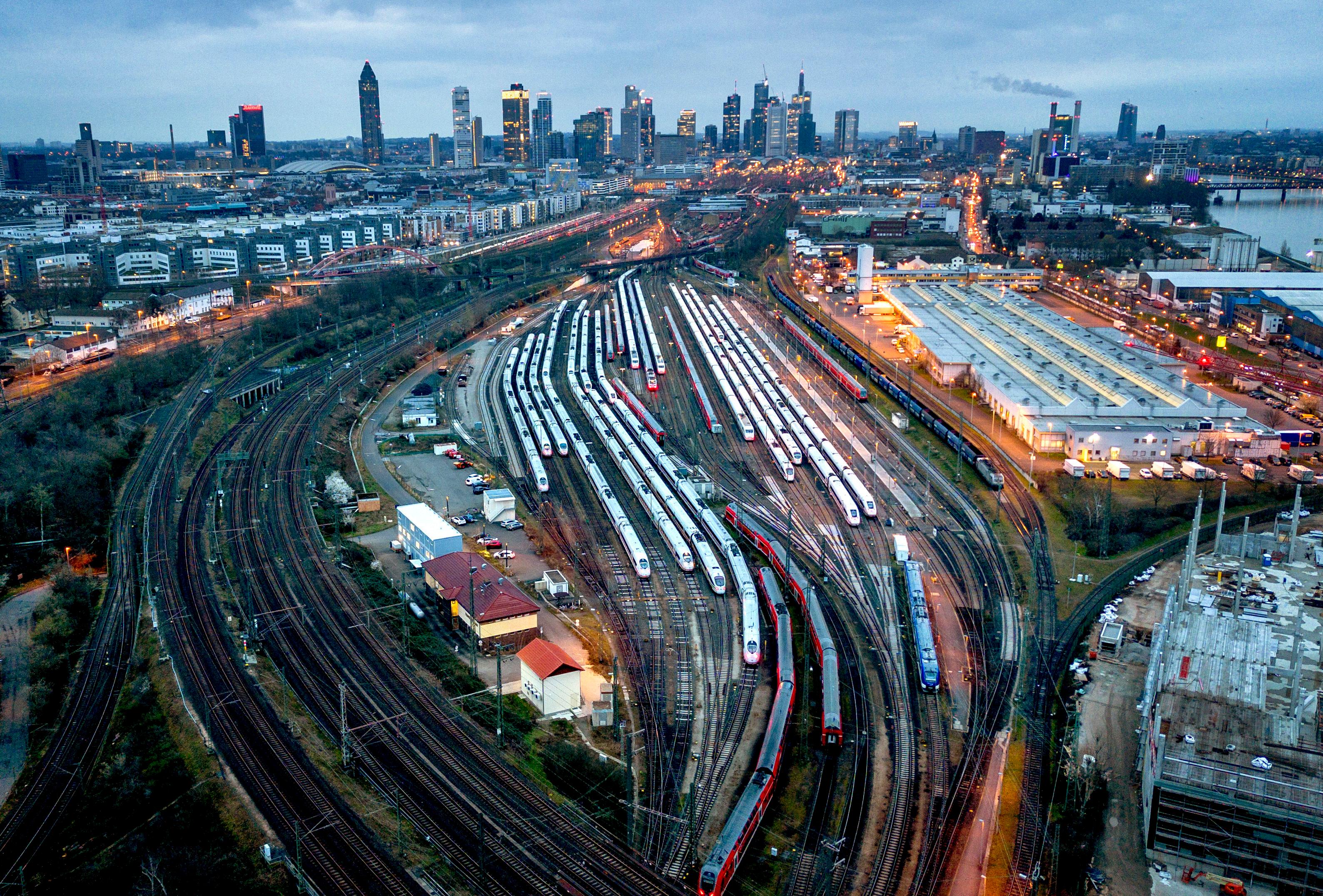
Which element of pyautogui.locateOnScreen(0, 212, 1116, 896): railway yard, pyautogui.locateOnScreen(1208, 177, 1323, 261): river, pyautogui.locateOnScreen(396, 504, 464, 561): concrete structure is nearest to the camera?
pyautogui.locateOnScreen(0, 212, 1116, 896): railway yard

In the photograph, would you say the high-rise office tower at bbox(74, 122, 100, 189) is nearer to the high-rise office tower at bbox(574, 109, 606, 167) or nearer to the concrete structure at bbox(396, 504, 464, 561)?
the high-rise office tower at bbox(574, 109, 606, 167)

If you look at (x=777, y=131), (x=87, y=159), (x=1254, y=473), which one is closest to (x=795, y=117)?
(x=777, y=131)

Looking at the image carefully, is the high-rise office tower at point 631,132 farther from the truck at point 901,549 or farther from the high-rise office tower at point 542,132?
the truck at point 901,549

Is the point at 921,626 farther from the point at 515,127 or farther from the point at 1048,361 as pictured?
the point at 515,127

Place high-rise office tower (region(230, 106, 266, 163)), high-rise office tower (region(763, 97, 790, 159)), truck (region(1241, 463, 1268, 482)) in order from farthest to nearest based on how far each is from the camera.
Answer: high-rise office tower (region(763, 97, 790, 159))
high-rise office tower (region(230, 106, 266, 163))
truck (region(1241, 463, 1268, 482))

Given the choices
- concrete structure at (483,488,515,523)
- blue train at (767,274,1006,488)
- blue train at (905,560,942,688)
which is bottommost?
blue train at (905,560,942,688)

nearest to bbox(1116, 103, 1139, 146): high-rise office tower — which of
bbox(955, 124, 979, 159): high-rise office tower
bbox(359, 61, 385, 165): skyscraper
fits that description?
bbox(955, 124, 979, 159): high-rise office tower

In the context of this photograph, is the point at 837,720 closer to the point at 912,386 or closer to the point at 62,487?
the point at 62,487

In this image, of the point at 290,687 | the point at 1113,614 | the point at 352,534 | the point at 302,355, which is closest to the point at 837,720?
the point at 1113,614
